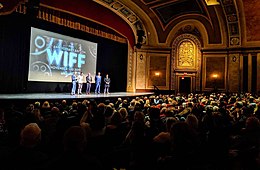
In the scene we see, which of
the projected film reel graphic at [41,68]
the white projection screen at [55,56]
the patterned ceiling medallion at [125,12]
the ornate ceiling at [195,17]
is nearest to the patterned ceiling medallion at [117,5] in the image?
the ornate ceiling at [195,17]

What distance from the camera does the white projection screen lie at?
1297cm

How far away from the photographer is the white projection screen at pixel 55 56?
13.0 m

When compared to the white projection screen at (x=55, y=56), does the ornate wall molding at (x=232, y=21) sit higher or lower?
higher

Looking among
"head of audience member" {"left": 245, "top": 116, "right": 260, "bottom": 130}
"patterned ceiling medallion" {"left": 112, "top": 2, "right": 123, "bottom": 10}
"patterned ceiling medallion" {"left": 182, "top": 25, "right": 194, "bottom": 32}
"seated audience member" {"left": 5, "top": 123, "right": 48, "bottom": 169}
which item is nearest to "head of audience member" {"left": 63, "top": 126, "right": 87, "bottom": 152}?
"seated audience member" {"left": 5, "top": 123, "right": 48, "bottom": 169}

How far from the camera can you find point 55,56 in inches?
541

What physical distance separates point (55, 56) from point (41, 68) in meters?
1.01

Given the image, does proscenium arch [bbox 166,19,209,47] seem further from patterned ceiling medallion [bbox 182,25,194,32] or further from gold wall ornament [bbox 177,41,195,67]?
gold wall ornament [bbox 177,41,195,67]

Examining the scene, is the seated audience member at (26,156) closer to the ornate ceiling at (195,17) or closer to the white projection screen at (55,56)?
the white projection screen at (55,56)

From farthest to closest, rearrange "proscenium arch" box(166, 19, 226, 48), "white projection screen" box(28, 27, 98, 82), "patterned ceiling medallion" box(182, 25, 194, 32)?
"patterned ceiling medallion" box(182, 25, 194, 32), "proscenium arch" box(166, 19, 226, 48), "white projection screen" box(28, 27, 98, 82)

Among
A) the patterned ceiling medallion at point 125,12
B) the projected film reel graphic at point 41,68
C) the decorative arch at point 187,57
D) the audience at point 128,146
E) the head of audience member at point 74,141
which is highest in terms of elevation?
the patterned ceiling medallion at point 125,12

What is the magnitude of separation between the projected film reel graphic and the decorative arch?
917cm

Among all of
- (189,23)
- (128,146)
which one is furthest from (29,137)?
(189,23)

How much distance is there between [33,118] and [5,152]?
1477 millimetres

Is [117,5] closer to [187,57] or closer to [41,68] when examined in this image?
[41,68]
